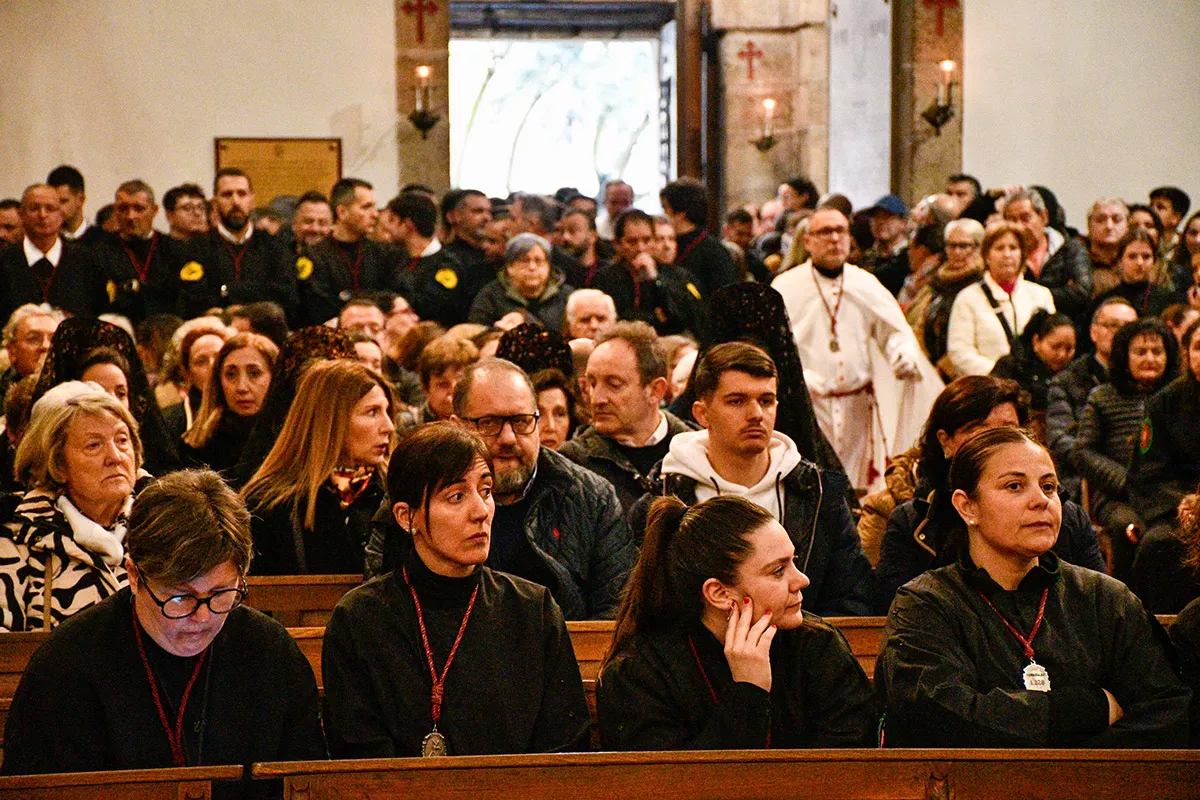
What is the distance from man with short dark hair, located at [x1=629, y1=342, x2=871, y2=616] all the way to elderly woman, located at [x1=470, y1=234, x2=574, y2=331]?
14.1 feet

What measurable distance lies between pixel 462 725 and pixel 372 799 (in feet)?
1.81

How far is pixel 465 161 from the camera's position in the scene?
21.7m

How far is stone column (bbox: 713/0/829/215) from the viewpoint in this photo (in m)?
16.7

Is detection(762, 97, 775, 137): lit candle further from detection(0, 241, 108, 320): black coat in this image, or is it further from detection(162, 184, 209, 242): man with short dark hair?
detection(0, 241, 108, 320): black coat

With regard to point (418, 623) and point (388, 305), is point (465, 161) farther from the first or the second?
point (418, 623)

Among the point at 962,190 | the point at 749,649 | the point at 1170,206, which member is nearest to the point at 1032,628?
the point at 749,649

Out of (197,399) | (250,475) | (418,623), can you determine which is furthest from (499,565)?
(197,399)

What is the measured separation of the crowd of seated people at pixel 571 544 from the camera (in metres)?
3.34

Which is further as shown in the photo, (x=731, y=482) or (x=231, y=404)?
(x=231, y=404)

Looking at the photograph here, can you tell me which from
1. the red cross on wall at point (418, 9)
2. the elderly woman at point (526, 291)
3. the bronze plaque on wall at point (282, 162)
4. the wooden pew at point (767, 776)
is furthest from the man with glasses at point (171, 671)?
the red cross on wall at point (418, 9)

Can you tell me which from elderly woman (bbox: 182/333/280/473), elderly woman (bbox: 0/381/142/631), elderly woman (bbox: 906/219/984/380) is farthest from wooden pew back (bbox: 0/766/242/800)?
elderly woman (bbox: 906/219/984/380)

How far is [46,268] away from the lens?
10094 mm

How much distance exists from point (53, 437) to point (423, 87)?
10246 millimetres

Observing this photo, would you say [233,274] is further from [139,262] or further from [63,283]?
[63,283]
